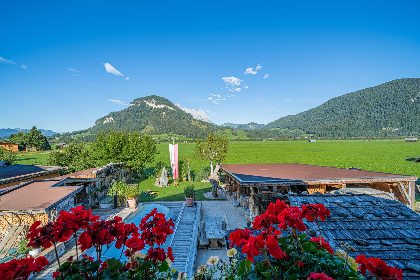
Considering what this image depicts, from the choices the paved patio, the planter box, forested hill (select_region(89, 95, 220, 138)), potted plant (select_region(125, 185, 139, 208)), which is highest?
forested hill (select_region(89, 95, 220, 138))

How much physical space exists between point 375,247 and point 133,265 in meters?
2.88

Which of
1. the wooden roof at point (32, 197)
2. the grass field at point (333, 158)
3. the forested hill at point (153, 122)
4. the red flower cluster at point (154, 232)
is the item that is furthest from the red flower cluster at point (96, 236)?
the forested hill at point (153, 122)

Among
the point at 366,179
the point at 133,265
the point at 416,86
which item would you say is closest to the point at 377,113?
the point at 416,86

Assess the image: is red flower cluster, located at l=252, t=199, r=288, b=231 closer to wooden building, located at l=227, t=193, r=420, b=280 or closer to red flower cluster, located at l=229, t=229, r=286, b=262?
red flower cluster, located at l=229, t=229, r=286, b=262

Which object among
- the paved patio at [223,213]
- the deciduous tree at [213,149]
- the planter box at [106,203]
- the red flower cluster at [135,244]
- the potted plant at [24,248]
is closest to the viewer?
the red flower cluster at [135,244]

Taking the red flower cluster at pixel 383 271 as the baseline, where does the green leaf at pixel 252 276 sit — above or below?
below

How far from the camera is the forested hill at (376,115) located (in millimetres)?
142375

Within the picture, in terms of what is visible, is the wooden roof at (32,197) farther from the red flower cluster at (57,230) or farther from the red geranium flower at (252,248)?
the red geranium flower at (252,248)

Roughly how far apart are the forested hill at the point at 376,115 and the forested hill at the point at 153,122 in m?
92.8

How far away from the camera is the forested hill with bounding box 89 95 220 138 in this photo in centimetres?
12382

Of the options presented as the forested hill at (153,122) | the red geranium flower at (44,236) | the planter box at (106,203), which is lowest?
the planter box at (106,203)

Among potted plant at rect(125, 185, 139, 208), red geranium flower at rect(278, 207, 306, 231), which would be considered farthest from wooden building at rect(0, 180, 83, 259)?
red geranium flower at rect(278, 207, 306, 231)

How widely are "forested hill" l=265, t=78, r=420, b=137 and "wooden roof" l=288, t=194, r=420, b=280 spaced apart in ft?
531

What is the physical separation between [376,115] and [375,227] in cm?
20973
